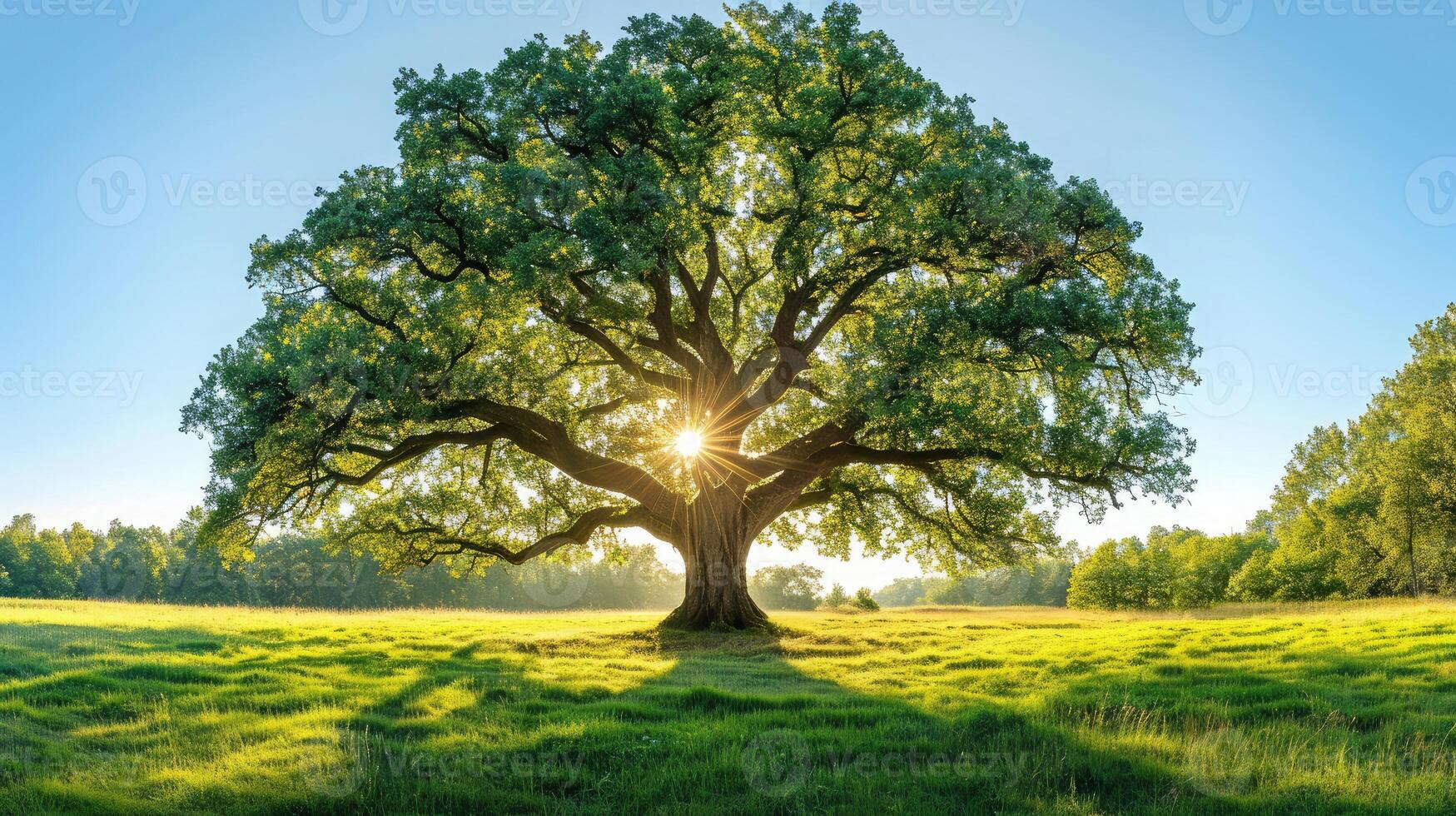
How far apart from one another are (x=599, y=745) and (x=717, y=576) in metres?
15.9

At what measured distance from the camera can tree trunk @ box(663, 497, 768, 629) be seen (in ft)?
79.0

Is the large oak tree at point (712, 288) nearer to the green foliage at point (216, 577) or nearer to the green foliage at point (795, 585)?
the green foliage at point (216, 577)

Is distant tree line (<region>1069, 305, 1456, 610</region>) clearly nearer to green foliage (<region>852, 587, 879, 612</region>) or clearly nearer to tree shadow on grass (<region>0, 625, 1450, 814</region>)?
green foliage (<region>852, 587, 879, 612</region>)

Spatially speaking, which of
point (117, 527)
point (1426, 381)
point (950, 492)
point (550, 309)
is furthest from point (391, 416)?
point (117, 527)

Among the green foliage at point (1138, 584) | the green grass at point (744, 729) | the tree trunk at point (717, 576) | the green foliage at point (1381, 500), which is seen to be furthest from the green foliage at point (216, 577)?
the green grass at point (744, 729)

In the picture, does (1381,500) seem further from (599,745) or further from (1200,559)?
(599,745)

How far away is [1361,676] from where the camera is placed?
1227cm

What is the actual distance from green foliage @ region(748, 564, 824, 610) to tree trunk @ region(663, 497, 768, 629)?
6262cm

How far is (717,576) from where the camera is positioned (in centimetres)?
2430

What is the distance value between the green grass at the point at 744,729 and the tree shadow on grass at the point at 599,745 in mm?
36

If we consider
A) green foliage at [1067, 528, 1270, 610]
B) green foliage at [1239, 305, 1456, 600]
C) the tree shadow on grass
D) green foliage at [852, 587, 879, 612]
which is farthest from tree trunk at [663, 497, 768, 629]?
green foliage at [1239, 305, 1456, 600]

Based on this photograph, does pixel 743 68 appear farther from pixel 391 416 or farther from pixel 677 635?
pixel 677 635

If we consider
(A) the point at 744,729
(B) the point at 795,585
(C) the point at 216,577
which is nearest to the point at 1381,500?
(A) the point at 744,729

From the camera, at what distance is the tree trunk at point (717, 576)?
24094 mm
